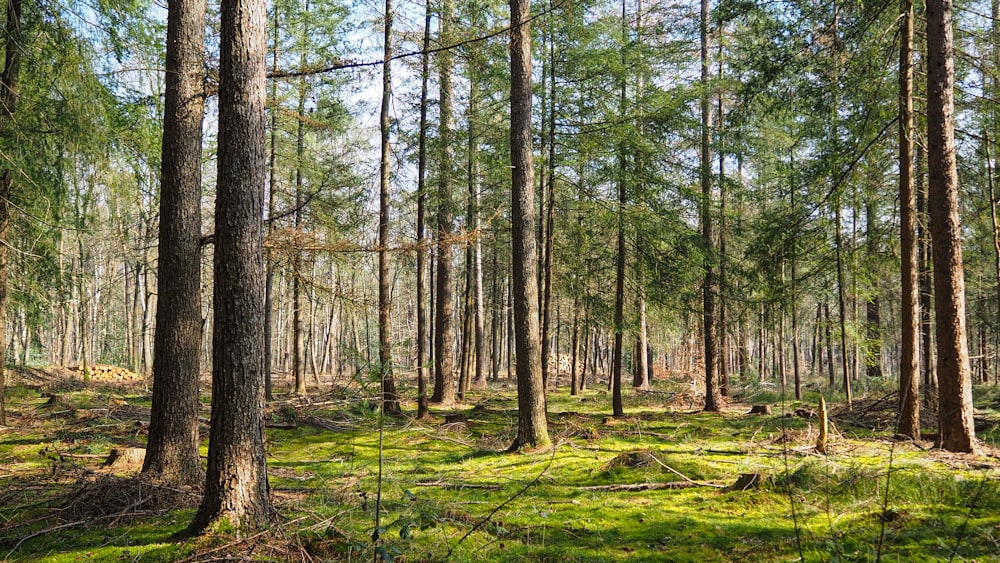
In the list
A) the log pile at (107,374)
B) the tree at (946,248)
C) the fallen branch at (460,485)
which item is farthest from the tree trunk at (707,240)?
the log pile at (107,374)

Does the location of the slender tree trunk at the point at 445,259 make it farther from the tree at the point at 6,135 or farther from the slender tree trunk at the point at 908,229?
the slender tree trunk at the point at 908,229

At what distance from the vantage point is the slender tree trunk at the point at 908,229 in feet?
25.7

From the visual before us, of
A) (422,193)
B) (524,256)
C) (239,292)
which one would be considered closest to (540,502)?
(239,292)

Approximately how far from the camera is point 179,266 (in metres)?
6.12

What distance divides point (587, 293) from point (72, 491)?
10292 mm

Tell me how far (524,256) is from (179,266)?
4.66 metres

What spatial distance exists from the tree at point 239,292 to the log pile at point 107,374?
69.2ft

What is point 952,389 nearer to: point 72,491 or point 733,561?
point 733,561

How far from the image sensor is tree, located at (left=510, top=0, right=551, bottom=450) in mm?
8477

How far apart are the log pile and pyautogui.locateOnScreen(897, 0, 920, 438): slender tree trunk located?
2423 centimetres

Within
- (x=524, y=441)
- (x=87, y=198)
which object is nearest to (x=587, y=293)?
(x=524, y=441)

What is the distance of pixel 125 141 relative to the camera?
741cm

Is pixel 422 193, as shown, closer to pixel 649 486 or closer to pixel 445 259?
pixel 445 259

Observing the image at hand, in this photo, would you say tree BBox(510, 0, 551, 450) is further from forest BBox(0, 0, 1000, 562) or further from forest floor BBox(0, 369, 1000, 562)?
forest floor BBox(0, 369, 1000, 562)
